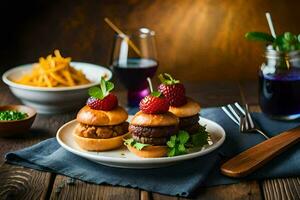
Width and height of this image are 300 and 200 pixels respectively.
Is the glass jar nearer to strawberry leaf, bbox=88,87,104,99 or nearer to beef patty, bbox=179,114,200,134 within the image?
beef patty, bbox=179,114,200,134

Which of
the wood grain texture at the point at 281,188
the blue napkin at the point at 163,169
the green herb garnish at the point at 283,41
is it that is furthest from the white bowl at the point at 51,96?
the wood grain texture at the point at 281,188

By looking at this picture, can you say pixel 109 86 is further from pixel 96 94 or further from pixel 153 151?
pixel 153 151

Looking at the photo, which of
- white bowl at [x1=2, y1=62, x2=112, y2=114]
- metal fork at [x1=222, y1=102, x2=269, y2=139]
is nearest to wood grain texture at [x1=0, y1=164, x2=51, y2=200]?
white bowl at [x1=2, y1=62, x2=112, y2=114]

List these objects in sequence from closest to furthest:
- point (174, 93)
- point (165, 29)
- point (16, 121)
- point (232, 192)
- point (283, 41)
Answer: point (232, 192)
point (174, 93)
point (16, 121)
point (283, 41)
point (165, 29)

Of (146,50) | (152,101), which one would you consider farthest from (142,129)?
(146,50)

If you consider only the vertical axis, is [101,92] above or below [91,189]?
above

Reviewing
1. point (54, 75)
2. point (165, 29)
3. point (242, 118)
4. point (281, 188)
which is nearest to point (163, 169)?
point (281, 188)
